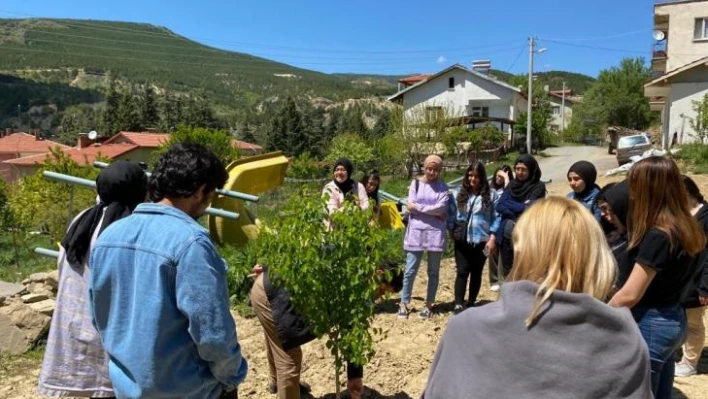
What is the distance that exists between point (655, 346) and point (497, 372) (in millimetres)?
1422

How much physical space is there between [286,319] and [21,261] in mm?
8581

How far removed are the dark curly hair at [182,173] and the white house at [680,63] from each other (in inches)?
935

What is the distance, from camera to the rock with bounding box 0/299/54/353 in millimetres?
4414

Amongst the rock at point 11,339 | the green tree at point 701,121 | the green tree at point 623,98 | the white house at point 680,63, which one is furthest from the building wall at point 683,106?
the green tree at point 623,98

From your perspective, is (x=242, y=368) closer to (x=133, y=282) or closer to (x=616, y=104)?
(x=133, y=282)

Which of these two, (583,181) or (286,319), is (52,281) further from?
(583,181)

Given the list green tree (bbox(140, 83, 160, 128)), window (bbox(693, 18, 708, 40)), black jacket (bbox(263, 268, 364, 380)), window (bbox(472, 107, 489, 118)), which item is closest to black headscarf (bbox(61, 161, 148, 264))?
black jacket (bbox(263, 268, 364, 380))

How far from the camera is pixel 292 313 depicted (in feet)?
9.62

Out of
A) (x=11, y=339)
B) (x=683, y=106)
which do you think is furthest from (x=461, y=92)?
(x=11, y=339)

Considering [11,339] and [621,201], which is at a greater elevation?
[621,201]

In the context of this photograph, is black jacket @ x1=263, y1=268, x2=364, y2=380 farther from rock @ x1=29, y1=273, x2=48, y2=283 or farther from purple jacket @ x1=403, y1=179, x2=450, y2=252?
rock @ x1=29, y1=273, x2=48, y2=283

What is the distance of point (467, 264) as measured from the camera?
5.20m

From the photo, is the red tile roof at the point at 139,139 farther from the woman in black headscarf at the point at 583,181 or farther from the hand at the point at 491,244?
the woman in black headscarf at the point at 583,181

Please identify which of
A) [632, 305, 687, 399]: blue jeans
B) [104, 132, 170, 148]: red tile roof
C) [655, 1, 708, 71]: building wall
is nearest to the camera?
[632, 305, 687, 399]: blue jeans
